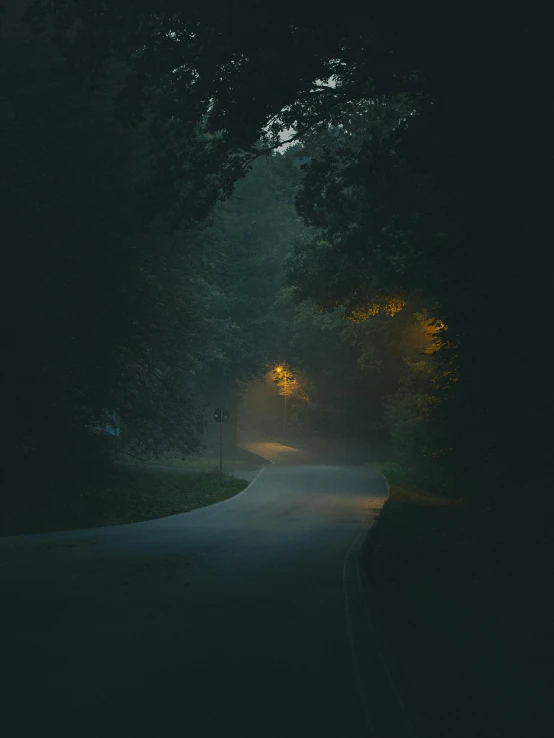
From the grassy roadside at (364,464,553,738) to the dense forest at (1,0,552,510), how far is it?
4.93 ft

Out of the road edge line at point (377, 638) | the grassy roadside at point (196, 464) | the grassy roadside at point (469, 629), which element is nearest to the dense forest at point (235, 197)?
the grassy roadside at point (469, 629)

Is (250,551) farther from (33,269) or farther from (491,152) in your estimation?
(33,269)

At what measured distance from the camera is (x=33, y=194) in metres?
20.4

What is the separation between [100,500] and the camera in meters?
24.4

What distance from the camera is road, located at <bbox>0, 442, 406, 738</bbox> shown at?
5.47 meters

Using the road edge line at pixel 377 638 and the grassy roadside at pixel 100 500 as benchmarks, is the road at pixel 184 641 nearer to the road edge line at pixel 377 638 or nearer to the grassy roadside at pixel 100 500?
the road edge line at pixel 377 638

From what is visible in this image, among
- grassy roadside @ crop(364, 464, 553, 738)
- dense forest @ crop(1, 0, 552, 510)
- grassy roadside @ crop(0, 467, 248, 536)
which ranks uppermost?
dense forest @ crop(1, 0, 552, 510)

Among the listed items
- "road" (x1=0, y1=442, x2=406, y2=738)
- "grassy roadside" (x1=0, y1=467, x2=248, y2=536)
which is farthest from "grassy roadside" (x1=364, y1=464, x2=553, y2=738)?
"grassy roadside" (x1=0, y1=467, x2=248, y2=536)

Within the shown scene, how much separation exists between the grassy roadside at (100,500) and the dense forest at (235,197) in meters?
1.22

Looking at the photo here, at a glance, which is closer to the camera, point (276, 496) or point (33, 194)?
point (33, 194)

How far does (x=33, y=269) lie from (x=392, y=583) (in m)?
13.8

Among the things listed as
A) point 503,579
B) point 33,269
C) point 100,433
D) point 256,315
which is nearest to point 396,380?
point 256,315

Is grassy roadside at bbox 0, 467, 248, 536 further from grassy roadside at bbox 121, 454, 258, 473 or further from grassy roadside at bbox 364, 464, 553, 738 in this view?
grassy roadside at bbox 364, 464, 553, 738

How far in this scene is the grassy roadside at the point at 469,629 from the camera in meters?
5.86
